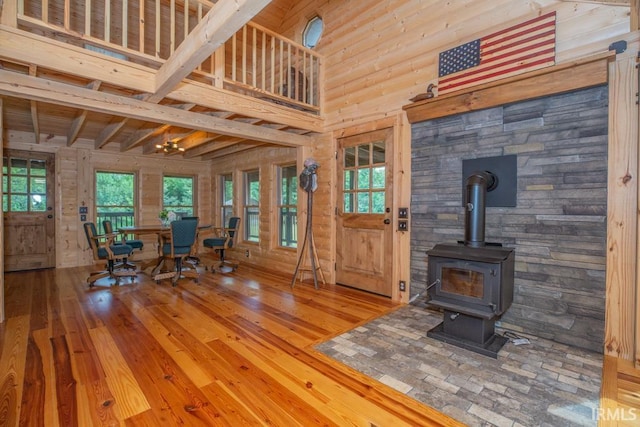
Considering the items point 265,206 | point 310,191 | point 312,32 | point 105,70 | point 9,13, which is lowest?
point 265,206

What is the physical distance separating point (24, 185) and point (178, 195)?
2666mm

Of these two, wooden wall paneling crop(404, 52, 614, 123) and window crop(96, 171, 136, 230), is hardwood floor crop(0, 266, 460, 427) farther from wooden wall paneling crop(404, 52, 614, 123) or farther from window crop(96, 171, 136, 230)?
window crop(96, 171, 136, 230)

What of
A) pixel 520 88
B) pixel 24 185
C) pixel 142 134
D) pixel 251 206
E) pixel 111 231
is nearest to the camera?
pixel 520 88

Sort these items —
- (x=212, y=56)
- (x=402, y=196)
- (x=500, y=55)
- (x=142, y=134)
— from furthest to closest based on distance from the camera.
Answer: (x=142, y=134) → (x=402, y=196) → (x=212, y=56) → (x=500, y=55)

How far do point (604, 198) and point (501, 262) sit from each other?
0.99 m

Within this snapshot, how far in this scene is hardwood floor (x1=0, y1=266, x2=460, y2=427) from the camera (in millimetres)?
1670

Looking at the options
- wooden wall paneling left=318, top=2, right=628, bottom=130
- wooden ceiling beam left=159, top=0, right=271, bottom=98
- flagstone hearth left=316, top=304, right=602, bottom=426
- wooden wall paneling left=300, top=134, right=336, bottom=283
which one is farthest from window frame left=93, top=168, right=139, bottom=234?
flagstone hearth left=316, top=304, right=602, bottom=426

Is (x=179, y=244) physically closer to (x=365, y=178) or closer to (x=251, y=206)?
(x=251, y=206)

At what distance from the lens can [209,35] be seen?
1896 millimetres

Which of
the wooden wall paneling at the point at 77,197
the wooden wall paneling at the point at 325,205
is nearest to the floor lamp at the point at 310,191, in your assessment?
the wooden wall paneling at the point at 325,205

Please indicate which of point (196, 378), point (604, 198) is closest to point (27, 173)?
point (196, 378)

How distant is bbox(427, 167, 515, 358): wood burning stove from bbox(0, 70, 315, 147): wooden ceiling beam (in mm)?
2857

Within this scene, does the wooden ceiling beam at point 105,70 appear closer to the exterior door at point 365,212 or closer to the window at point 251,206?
the exterior door at point 365,212

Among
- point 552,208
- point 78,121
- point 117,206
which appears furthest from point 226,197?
point 552,208
